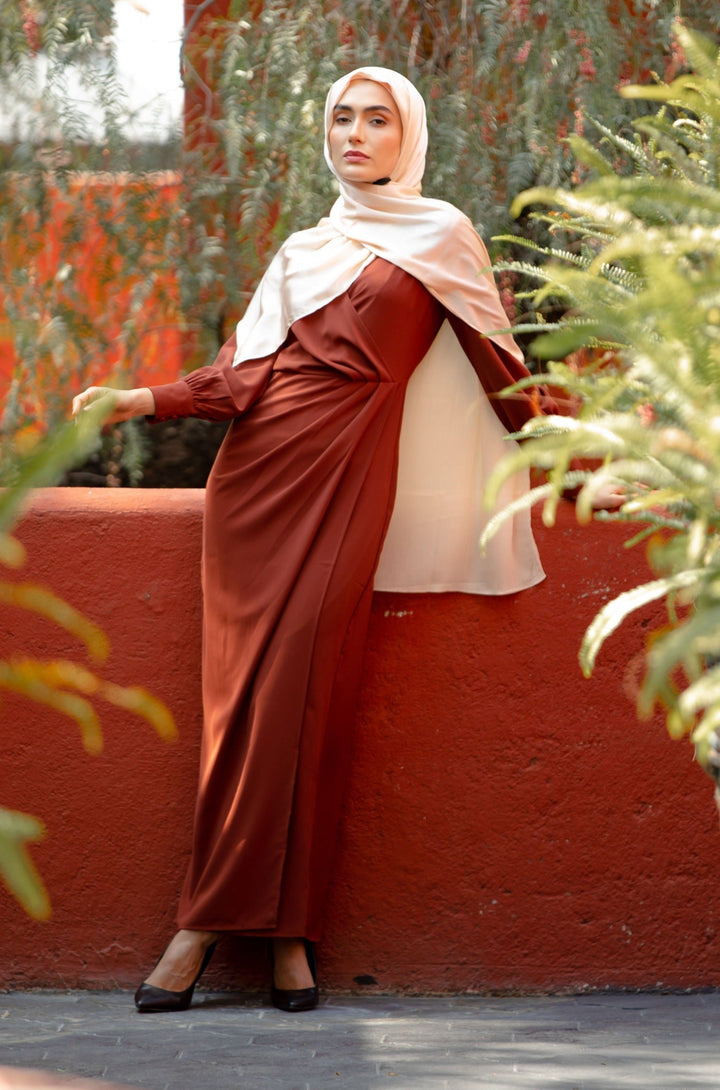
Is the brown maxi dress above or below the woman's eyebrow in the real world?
below

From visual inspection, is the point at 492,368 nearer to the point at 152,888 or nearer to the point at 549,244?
the point at 152,888

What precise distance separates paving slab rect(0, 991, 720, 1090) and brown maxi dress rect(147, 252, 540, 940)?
21 cm

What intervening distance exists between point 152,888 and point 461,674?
0.81 m

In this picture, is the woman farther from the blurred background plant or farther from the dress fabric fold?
the blurred background plant

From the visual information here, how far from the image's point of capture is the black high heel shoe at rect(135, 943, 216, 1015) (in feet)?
9.80

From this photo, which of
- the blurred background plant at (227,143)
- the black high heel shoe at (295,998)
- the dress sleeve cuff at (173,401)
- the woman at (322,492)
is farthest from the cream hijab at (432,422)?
the blurred background plant at (227,143)

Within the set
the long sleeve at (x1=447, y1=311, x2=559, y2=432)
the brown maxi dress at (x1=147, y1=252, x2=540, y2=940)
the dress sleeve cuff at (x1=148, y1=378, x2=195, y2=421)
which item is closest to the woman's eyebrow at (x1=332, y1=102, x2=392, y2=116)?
the brown maxi dress at (x1=147, y1=252, x2=540, y2=940)

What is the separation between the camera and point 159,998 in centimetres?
299

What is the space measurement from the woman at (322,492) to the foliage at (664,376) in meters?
1.20

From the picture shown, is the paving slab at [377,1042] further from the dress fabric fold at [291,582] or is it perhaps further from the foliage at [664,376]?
the foliage at [664,376]

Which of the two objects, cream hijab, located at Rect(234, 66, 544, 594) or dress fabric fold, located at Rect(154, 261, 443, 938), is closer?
dress fabric fold, located at Rect(154, 261, 443, 938)

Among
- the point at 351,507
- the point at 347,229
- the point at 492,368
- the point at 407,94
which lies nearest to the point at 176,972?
the point at 351,507

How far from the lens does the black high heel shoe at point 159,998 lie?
299cm

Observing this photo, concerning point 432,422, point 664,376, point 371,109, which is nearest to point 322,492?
point 432,422
